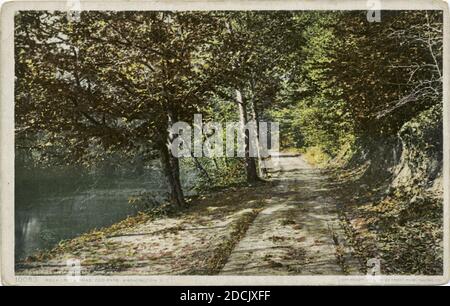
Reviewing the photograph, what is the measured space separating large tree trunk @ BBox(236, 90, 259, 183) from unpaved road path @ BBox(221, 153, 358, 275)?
6.1 inches

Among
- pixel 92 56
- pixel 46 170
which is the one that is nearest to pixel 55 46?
pixel 92 56

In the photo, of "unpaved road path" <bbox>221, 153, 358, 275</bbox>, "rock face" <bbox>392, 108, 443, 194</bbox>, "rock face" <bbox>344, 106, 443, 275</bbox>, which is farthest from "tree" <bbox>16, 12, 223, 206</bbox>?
"rock face" <bbox>392, 108, 443, 194</bbox>

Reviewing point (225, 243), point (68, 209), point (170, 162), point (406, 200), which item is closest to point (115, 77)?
point (170, 162)

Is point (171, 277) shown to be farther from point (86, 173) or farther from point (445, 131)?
point (445, 131)

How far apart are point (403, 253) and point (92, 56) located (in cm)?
357

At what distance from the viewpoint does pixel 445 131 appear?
456 cm

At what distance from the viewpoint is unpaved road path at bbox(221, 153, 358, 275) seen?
14.8 ft

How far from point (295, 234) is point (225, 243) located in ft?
2.25

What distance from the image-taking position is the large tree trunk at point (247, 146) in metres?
4.59

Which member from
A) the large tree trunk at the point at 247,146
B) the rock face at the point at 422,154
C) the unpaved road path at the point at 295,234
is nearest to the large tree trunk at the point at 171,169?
the large tree trunk at the point at 247,146

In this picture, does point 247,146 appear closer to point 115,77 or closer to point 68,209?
point 115,77

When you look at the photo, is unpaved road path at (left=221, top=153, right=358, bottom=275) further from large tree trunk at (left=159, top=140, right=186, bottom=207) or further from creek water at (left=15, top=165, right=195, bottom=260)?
creek water at (left=15, top=165, right=195, bottom=260)

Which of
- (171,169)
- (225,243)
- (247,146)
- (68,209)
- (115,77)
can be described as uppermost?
(115,77)

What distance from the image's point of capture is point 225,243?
15.0ft
